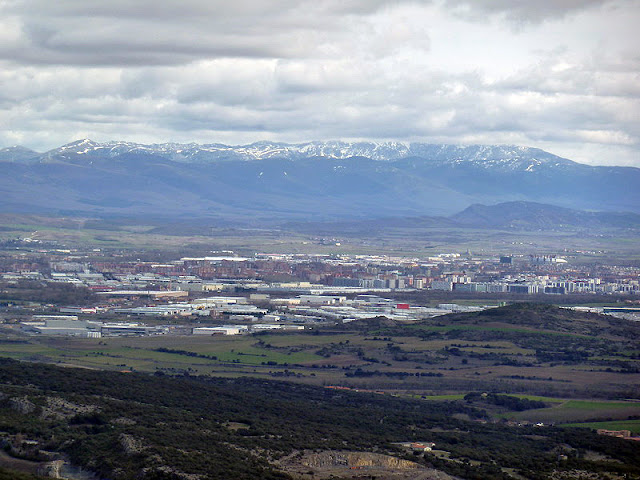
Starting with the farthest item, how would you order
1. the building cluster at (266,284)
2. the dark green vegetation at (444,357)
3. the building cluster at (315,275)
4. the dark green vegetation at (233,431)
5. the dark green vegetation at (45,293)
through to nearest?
the building cluster at (315,275) < the dark green vegetation at (45,293) < the building cluster at (266,284) < the dark green vegetation at (444,357) < the dark green vegetation at (233,431)

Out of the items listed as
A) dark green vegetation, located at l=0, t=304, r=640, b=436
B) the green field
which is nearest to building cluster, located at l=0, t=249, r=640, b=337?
dark green vegetation, located at l=0, t=304, r=640, b=436

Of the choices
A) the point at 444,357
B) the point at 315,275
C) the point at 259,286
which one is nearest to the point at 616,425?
the point at 444,357

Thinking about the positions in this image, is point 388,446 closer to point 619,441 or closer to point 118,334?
point 619,441

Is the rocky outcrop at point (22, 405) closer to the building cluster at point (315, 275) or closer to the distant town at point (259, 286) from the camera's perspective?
the distant town at point (259, 286)

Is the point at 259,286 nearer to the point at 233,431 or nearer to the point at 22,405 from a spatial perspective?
the point at 22,405

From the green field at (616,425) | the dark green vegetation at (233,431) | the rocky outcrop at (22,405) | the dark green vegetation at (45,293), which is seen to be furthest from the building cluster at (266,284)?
the rocky outcrop at (22,405)

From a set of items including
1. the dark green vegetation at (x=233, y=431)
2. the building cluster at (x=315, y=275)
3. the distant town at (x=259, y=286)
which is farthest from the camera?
the building cluster at (x=315, y=275)

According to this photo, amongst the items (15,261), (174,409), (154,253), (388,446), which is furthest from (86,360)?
(154,253)

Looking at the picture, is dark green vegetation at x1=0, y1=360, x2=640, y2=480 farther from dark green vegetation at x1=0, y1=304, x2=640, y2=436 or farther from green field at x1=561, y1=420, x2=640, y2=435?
dark green vegetation at x1=0, y1=304, x2=640, y2=436
